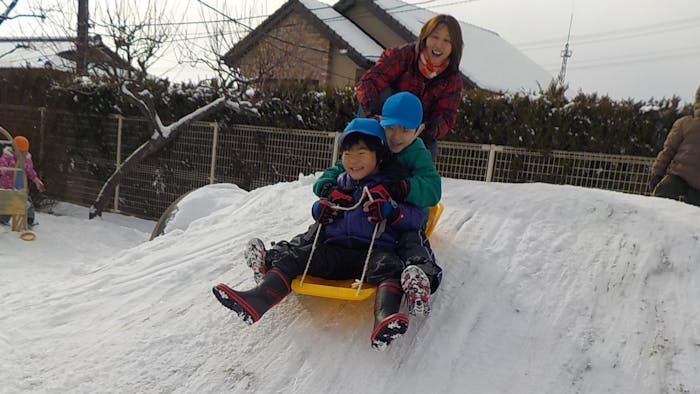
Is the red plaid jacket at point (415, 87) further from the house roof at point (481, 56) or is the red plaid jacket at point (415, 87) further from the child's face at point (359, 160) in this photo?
the house roof at point (481, 56)

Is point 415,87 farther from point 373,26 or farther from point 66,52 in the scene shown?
point 373,26

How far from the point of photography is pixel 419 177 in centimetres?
271

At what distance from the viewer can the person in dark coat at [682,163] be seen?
3930 millimetres

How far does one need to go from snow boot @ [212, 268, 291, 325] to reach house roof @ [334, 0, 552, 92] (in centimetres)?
1309

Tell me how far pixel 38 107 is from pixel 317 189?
10064mm

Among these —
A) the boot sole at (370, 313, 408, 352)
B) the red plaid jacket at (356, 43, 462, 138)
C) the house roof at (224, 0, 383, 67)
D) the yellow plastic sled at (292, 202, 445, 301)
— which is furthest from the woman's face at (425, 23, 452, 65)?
the house roof at (224, 0, 383, 67)

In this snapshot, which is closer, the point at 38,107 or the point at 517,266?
the point at 517,266

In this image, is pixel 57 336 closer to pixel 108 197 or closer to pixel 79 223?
pixel 79 223

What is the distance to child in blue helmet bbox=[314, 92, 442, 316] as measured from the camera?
2.14 meters

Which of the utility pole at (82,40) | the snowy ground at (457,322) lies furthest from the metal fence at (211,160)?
the snowy ground at (457,322)

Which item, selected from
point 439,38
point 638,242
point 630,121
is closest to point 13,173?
point 439,38

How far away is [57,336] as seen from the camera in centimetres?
275

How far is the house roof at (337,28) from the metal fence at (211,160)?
752 centimetres

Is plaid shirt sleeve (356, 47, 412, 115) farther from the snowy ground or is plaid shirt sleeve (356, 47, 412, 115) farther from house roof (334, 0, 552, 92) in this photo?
house roof (334, 0, 552, 92)
